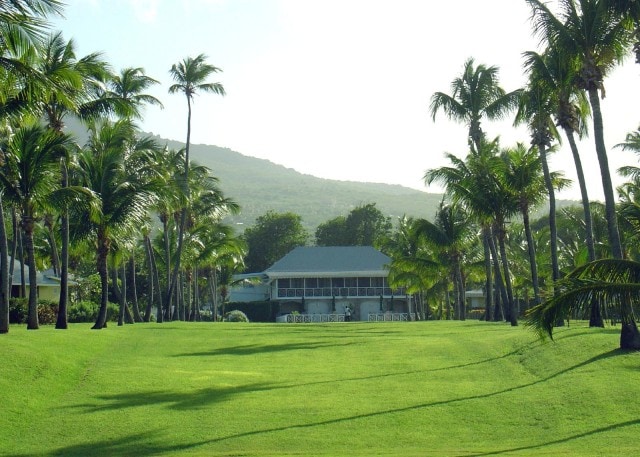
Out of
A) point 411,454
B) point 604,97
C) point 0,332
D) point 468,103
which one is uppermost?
point 468,103

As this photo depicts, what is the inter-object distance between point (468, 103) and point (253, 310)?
36849 mm

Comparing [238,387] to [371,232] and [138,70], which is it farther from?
[371,232]

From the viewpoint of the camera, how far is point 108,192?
32344 millimetres

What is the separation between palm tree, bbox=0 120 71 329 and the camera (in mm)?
26448

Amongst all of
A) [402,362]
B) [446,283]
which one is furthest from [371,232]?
[402,362]

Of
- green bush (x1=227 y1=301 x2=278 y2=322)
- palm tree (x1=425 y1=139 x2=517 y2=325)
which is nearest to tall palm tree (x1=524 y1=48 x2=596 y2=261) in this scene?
palm tree (x1=425 y1=139 x2=517 y2=325)

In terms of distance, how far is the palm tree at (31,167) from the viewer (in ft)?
86.8

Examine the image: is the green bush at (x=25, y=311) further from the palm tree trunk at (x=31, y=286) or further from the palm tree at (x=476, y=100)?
A: the palm tree at (x=476, y=100)

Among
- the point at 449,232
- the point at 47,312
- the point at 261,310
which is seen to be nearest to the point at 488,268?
the point at 449,232

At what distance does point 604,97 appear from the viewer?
2191 centimetres

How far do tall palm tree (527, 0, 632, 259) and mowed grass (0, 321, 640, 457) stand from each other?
4227 millimetres

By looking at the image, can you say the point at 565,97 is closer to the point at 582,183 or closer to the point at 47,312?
the point at 582,183

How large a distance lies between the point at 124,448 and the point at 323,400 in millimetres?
4870

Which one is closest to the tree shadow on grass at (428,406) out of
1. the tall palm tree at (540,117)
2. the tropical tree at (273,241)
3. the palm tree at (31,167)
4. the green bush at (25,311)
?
the tall palm tree at (540,117)
